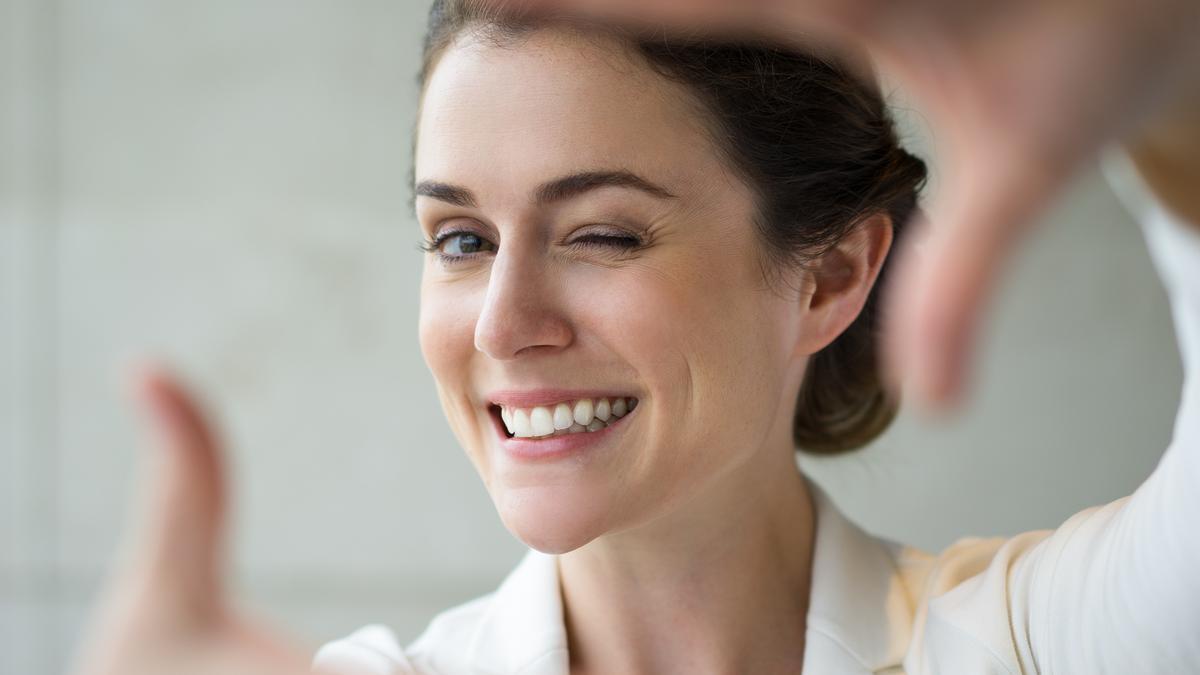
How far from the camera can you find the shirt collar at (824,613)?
1.38 meters

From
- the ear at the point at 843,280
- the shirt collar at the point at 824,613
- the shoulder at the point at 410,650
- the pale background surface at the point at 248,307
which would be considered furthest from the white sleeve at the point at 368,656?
the pale background surface at the point at 248,307

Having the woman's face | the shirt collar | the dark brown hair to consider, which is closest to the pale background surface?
the shirt collar

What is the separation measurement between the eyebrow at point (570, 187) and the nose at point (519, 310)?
69mm

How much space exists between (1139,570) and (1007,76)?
0.69 m

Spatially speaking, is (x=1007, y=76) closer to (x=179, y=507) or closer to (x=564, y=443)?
(x=179, y=507)

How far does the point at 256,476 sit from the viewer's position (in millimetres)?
3277

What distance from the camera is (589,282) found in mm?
1261

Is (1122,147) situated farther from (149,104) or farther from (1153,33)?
(149,104)

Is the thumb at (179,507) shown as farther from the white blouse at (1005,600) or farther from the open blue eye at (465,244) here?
the open blue eye at (465,244)

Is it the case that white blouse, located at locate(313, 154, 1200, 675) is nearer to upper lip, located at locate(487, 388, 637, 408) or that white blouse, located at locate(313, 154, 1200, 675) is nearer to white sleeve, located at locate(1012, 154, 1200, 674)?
white sleeve, located at locate(1012, 154, 1200, 674)

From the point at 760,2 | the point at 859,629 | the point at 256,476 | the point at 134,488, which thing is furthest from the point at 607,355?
the point at 134,488

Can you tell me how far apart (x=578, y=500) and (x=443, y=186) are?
15.3 inches

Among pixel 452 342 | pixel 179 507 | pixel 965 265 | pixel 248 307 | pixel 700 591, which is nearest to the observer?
pixel 965 265

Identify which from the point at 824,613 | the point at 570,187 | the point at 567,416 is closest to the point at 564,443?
the point at 567,416
